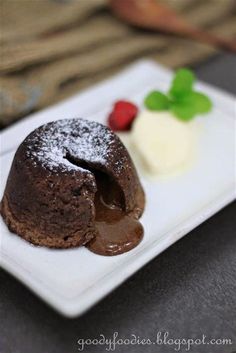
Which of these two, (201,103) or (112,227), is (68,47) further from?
(112,227)

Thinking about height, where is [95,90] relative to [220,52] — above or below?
above

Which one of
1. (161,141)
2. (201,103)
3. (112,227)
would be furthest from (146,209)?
(201,103)

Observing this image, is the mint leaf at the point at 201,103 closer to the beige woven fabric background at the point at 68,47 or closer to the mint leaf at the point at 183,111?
the mint leaf at the point at 183,111

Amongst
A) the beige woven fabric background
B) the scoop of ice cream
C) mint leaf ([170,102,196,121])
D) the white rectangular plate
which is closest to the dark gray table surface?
the white rectangular plate

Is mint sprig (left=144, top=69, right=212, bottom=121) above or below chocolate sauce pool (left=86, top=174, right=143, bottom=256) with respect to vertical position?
above

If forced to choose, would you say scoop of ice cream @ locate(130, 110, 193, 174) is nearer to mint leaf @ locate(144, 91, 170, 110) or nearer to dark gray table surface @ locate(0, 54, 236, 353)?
mint leaf @ locate(144, 91, 170, 110)

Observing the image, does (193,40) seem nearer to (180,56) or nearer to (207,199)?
(180,56)

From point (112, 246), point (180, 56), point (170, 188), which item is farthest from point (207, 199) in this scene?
point (180, 56)
